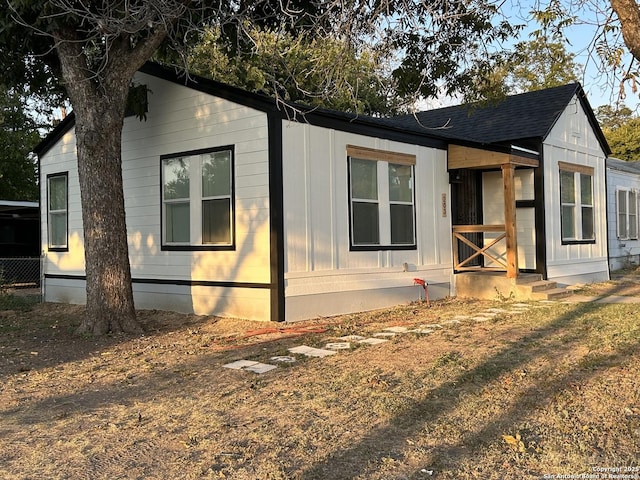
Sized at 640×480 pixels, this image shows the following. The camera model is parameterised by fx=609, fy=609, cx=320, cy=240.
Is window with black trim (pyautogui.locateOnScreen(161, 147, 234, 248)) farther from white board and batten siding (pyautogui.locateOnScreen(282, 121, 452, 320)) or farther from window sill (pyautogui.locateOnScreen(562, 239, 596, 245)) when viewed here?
window sill (pyautogui.locateOnScreen(562, 239, 596, 245))

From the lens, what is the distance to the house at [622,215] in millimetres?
18406

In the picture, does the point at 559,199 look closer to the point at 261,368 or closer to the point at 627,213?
the point at 627,213

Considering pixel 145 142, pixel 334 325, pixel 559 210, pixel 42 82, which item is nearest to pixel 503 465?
pixel 334 325

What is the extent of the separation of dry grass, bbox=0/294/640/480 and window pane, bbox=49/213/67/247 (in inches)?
193

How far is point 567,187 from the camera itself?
46.2 ft

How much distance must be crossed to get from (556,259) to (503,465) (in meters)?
10.6

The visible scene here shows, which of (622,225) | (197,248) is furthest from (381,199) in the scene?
(622,225)

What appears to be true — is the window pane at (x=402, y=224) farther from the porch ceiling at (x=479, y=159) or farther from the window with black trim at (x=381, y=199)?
the porch ceiling at (x=479, y=159)

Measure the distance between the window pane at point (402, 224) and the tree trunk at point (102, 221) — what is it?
15.6ft

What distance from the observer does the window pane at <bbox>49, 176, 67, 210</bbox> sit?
497 inches

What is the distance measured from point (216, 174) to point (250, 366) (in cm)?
433

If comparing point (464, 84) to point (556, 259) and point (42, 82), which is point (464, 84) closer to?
point (556, 259)

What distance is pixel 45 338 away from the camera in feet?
27.1

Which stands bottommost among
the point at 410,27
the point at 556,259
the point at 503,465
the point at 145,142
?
the point at 503,465
